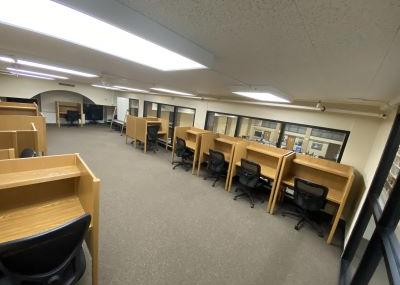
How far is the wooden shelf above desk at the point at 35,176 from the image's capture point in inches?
53.6

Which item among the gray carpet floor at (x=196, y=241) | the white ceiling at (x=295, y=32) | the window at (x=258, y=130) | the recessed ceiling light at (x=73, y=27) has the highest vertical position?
the white ceiling at (x=295, y=32)

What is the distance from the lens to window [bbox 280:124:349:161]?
4.28 meters

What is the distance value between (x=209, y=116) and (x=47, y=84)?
767 cm

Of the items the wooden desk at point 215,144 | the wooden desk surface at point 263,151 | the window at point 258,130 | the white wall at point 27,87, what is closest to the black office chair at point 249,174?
the wooden desk surface at point 263,151

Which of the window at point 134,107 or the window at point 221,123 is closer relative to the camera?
the window at point 221,123

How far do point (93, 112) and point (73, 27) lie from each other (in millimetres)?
10667

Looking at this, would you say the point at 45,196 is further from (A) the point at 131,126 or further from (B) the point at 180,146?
(A) the point at 131,126

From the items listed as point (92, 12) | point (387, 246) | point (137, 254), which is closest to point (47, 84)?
point (137, 254)

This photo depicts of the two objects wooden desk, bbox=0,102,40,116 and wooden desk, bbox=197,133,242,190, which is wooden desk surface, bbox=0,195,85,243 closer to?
wooden desk, bbox=197,133,242,190

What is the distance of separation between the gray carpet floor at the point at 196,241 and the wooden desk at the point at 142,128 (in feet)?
7.73

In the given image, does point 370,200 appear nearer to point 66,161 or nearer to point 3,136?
point 66,161

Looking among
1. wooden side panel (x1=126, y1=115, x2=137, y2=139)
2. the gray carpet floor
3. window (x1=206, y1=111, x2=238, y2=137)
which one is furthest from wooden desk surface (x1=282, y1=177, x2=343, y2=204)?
wooden side panel (x1=126, y1=115, x2=137, y2=139)

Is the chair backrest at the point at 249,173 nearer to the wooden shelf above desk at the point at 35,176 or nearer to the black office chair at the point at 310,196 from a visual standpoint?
the black office chair at the point at 310,196

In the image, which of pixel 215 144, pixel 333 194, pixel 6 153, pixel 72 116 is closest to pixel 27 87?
pixel 72 116
